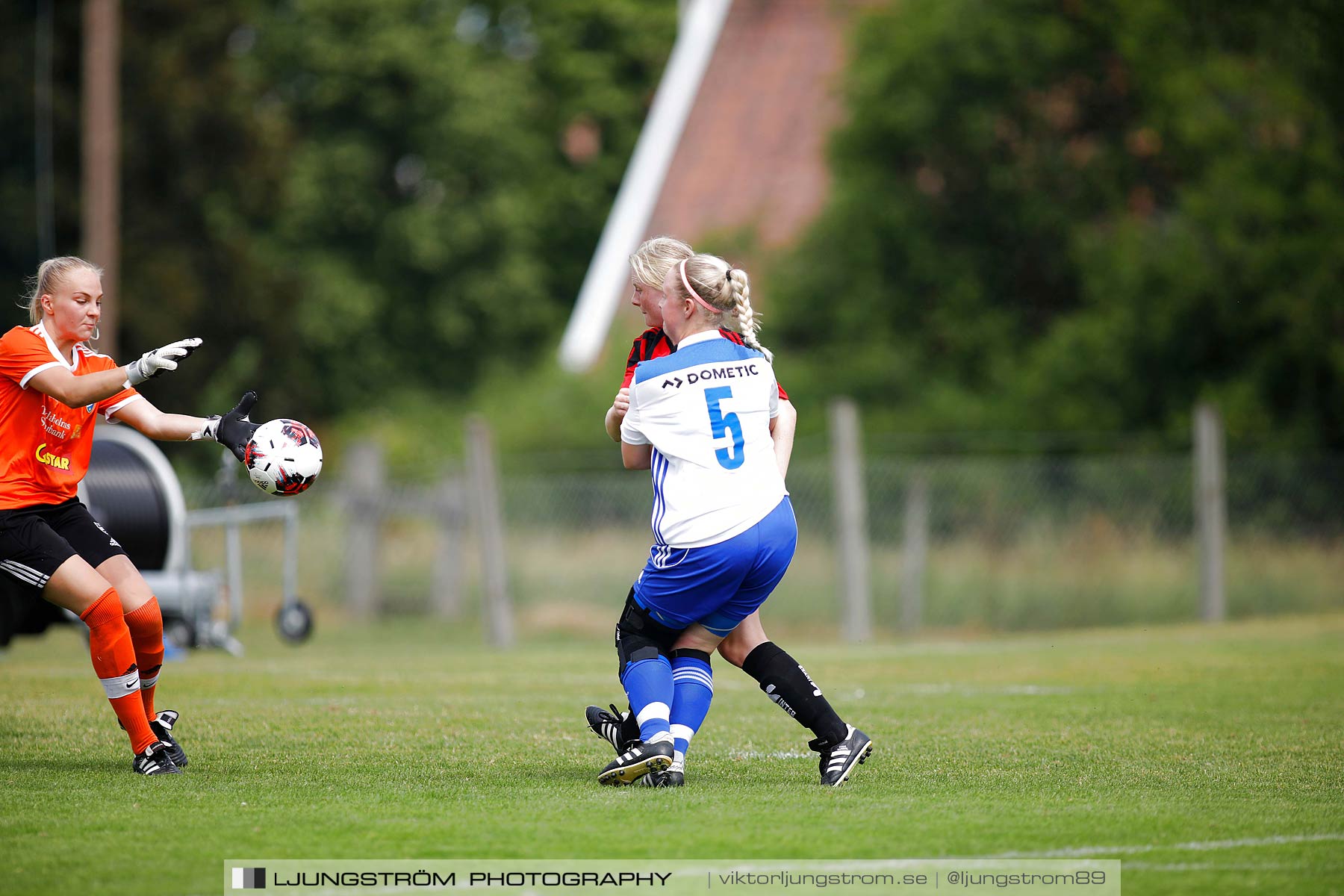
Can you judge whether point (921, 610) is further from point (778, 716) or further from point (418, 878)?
point (418, 878)

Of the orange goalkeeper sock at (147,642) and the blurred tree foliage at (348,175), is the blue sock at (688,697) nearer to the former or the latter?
the orange goalkeeper sock at (147,642)

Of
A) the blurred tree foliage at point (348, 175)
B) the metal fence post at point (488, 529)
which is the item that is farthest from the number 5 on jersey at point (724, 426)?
the blurred tree foliage at point (348, 175)

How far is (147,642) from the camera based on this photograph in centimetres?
625

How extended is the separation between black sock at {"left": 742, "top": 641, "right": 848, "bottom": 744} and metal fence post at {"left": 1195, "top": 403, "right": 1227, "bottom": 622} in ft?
37.3

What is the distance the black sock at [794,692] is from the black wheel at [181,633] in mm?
9048

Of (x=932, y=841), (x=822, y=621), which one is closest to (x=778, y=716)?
(x=932, y=841)

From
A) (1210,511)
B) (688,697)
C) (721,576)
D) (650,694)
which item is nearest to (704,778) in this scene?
(688,697)

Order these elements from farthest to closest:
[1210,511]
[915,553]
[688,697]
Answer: [915,553], [1210,511], [688,697]

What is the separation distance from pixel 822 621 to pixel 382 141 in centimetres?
2600

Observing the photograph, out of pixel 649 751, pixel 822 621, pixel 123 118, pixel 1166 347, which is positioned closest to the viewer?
pixel 649 751

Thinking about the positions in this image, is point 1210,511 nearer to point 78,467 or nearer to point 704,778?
point 704,778

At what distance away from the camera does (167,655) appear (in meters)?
12.5

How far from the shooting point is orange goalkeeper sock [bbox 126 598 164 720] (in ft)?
20.2

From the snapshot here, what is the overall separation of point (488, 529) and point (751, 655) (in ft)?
30.9
